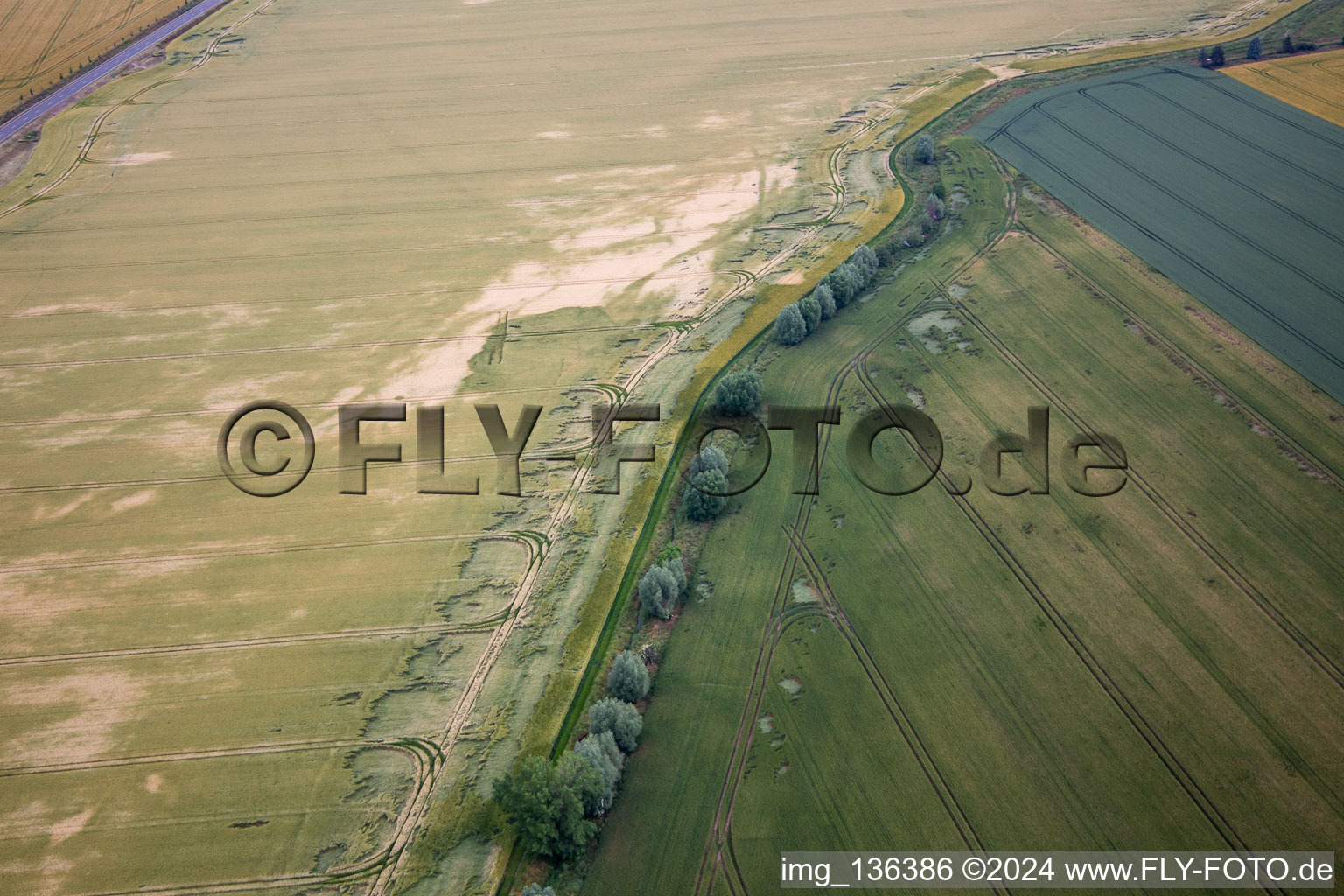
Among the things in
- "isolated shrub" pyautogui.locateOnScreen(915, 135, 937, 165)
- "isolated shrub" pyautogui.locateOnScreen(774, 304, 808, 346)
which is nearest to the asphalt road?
"isolated shrub" pyautogui.locateOnScreen(774, 304, 808, 346)

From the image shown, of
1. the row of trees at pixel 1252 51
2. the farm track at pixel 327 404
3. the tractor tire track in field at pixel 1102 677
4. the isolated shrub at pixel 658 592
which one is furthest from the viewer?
the row of trees at pixel 1252 51

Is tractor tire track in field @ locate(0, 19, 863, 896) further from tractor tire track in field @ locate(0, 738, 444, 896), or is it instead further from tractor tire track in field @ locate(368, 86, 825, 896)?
tractor tire track in field @ locate(0, 738, 444, 896)

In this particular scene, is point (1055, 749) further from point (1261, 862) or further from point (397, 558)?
point (397, 558)

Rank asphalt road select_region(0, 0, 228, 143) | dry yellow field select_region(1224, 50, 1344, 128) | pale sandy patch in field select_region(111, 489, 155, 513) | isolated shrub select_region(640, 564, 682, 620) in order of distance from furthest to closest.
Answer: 1. asphalt road select_region(0, 0, 228, 143)
2. dry yellow field select_region(1224, 50, 1344, 128)
3. pale sandy patch in field select_region(111, 489, 155, 513)
4. isolated shrub select_region(640, 564, 682, 620)

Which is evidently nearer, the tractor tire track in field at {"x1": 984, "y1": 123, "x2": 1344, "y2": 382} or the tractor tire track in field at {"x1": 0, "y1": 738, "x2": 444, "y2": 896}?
the tractor tire track in field at {"x1": 0, "y1": 738, "x2": 444, "y2": 896}

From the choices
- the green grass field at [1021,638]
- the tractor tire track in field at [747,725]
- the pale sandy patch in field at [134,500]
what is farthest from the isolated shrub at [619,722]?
the pale sandy patch in field at [134,500]

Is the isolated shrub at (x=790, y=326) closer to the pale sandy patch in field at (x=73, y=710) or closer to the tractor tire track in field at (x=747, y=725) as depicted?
the tractor tire track in field at (x=747, y=725)
